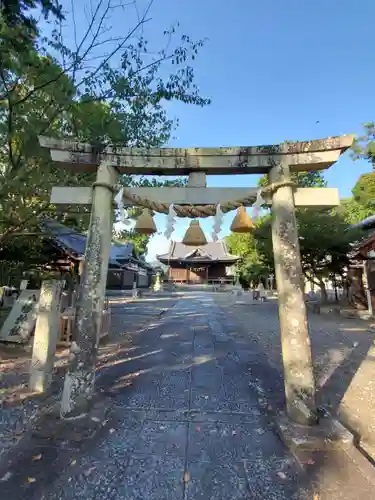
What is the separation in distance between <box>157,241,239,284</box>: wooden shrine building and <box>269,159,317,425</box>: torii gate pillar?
36.7 meters

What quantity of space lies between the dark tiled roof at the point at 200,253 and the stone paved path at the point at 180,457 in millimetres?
36060

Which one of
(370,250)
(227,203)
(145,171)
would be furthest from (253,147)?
(370,250)

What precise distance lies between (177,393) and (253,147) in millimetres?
3902

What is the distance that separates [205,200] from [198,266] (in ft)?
127

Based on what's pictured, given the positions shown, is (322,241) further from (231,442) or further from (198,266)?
(198,266)

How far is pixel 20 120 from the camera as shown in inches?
209

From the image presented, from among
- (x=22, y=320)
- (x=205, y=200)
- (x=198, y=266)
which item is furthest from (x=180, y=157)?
(x=198, y=266)

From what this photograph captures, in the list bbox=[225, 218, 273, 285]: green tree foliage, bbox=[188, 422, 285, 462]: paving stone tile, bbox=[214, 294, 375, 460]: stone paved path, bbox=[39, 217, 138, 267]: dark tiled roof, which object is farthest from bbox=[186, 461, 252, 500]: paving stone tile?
bbox=[225, 218, 273, 285]: green tree foliage

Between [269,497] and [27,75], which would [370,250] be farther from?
[27,75]

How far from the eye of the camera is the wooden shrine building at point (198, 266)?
41.3 metres

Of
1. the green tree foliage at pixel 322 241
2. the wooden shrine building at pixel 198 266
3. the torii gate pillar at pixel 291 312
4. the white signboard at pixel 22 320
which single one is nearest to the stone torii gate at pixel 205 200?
the torii gate pillar at pixel 291 312

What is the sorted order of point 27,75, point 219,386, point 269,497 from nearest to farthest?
1. point 269,497
2. point 219,386
3. point 27,75

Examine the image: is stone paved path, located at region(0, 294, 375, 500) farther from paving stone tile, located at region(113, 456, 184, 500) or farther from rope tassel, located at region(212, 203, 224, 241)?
rope tassel, located at region(212, 203, 224, 241)

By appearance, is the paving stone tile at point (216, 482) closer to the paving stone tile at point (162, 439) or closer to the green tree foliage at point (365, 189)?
the paving stone tile at point (162, 439)
